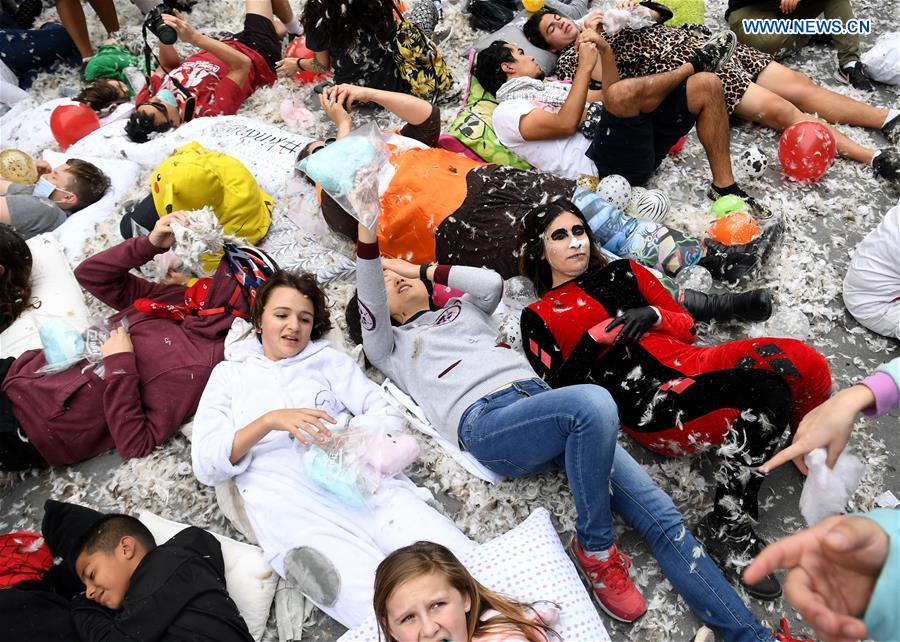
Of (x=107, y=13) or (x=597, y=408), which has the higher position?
(x=107, y=13)

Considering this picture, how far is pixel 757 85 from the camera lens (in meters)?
4.14

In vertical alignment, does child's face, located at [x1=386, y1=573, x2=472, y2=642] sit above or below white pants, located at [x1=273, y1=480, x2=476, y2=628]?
above

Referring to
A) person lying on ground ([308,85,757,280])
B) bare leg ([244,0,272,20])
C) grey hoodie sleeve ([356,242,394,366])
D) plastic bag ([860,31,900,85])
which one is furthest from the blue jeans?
bare leg ([244,0,272,20])

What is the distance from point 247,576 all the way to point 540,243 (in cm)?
183

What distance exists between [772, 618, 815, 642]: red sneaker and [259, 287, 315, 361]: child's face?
2.09 meters

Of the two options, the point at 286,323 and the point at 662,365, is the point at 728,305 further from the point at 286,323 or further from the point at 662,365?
the point at 286,323

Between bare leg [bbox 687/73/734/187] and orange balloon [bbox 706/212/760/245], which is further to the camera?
bare leg [bbox 687/73/734/187]

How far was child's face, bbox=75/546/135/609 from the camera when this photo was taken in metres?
2.26

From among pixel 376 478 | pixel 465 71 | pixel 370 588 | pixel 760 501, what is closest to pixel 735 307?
pixel 760 501

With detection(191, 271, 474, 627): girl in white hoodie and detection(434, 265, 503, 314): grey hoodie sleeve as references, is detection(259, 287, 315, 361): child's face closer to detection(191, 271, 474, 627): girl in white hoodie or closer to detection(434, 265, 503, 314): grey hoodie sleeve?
detection(191, 271, 474, 627): girl in white hoodie

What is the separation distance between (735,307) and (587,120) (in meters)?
1.41

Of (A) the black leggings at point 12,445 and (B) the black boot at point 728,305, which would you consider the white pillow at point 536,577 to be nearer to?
(B) the black boot at point 728,305

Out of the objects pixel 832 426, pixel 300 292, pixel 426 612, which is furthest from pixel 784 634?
pixel 300 292

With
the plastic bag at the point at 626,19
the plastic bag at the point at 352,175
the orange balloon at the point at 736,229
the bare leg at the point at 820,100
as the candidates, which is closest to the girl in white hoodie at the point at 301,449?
the plastic bag at the point at 352,175
